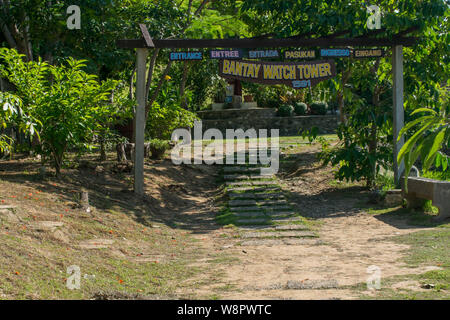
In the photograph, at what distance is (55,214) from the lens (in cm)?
821

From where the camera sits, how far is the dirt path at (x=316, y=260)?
5.88 metres

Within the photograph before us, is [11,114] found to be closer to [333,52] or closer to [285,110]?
[333,52]

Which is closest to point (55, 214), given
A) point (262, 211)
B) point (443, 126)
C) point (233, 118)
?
point (262, 211)

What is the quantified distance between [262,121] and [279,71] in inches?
611

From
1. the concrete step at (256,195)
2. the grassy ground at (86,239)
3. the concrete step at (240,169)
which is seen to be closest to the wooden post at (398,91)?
the concrete step at (256,195)

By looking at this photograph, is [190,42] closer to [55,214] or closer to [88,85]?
[88,85]

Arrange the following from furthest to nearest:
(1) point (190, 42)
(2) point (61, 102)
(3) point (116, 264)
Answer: (1) point (190, 42)
(2) point (61, 102)
(3) point (116, 264)

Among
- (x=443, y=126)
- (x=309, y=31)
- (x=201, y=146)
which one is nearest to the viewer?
(x=443, y=126)

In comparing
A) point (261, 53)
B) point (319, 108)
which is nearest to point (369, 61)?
point (261, 53)

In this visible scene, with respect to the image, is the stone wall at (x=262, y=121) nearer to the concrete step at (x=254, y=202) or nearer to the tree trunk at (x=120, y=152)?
the tree trunk at (x=120, y=152)

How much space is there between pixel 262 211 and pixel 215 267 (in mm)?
4105

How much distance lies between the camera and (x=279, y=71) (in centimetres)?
1137

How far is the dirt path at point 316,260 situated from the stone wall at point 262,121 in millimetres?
14453

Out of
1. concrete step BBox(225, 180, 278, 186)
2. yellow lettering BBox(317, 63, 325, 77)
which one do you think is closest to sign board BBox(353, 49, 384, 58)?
yellow lettering BBox(317, 63, 325, 77)
